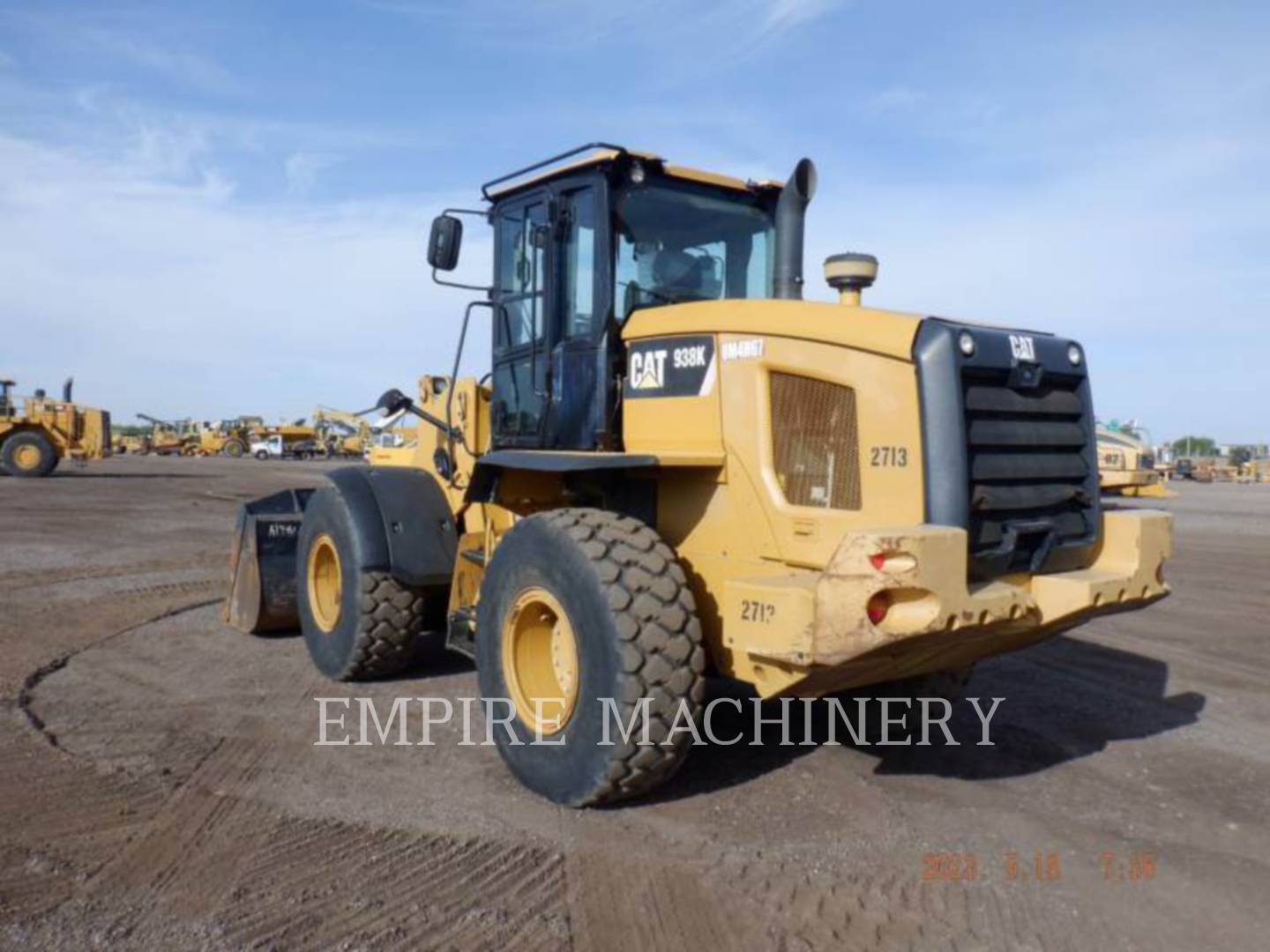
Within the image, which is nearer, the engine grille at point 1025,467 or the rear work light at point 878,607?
the rear work light at point 878,607

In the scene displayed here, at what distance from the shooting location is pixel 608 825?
4.41m

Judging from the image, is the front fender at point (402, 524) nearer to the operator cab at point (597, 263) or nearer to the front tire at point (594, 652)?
the operator cab at point (597, 263)

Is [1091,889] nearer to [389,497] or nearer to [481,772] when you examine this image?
[481,772]

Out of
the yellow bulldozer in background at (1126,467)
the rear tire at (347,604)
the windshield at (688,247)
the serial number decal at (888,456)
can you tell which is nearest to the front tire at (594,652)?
the serial number decal at (888,456)

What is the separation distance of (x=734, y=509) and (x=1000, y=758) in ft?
6.79

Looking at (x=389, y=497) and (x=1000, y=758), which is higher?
(x=389, y=497)

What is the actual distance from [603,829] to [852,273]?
2747 millimetres

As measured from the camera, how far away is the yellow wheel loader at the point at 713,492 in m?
4.17

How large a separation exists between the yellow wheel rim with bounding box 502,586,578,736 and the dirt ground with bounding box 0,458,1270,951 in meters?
0.38

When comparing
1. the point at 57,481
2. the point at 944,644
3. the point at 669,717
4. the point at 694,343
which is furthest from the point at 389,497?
the point at 57,481

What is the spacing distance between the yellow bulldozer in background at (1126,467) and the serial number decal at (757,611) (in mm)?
14795

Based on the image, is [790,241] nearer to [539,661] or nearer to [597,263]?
[597,263]

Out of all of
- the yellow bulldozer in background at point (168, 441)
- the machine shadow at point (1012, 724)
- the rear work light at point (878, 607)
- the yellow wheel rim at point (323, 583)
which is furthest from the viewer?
the yellow bulldozer in background at point (168, 441)

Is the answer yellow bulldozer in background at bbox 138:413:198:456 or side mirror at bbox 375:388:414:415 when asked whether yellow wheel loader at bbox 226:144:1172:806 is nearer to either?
side mirror at bbox 375:388:414:415
